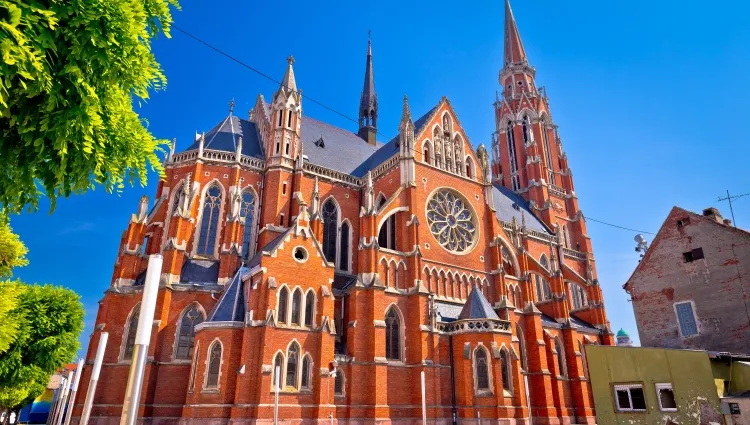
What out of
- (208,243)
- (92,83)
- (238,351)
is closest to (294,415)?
(238,351)

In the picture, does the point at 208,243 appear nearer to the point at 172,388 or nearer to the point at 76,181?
the point at 172,388

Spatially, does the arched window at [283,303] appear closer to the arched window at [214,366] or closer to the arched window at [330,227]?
the arched window at [214,366]

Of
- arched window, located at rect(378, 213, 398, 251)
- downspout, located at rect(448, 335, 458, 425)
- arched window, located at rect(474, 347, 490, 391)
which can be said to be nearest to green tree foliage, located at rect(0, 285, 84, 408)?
arched window, located at rect(378, 213, 398, 251)

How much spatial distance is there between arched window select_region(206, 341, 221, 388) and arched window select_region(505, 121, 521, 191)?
42147 millimetres

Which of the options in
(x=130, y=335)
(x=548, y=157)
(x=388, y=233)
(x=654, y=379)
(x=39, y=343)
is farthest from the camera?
(x=548, y=157)

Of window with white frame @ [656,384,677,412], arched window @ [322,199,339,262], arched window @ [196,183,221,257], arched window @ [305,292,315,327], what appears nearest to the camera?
window with white frame @ [656,384,677,412]

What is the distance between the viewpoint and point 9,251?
61.2 ft

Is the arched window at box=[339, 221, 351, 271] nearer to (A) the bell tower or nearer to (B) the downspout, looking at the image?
(A) the bell tower

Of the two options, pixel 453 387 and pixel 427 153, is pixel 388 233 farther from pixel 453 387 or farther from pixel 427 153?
pixel 453 387

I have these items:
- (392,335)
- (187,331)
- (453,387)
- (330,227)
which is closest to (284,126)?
(330,227)

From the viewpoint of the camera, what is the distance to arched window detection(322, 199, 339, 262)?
31578mm

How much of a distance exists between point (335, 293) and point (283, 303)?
174 inches

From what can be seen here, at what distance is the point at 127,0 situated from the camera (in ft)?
20.8

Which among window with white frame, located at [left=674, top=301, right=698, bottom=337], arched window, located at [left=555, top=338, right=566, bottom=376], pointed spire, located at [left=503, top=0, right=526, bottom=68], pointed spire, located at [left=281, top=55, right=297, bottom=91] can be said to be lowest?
arched window, located at [left=555, top=338, right=566, bottom=376]
